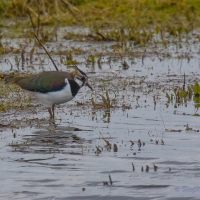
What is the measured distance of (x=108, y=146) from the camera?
24.3 feet

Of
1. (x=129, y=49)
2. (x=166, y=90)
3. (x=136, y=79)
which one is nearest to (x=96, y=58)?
(x=129, y=49)

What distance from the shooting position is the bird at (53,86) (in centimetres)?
872

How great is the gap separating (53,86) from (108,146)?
5.40ft

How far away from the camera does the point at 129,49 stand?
1341 cm

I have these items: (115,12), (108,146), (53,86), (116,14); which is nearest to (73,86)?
(53,86)

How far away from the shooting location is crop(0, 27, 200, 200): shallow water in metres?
6.16

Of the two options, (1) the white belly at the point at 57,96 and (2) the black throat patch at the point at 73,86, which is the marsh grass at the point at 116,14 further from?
(1) the white belly at the point at 57,96

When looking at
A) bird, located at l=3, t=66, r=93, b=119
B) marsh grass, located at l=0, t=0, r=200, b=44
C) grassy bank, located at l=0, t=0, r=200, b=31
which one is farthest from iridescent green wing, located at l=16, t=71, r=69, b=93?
grassy bank, located at l=0, t=0, r=200, b=31

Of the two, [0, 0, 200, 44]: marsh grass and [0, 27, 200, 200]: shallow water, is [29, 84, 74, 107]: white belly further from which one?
[0, 0, 200, 44]: marsh grass

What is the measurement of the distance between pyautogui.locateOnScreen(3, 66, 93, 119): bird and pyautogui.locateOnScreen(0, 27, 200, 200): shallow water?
0.90 ft

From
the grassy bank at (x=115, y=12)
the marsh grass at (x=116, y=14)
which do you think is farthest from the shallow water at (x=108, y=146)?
the grassy bank at (x=115, y=12)

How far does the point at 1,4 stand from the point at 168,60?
16.1ft

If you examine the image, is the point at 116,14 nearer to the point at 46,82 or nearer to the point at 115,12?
the point at 115,12

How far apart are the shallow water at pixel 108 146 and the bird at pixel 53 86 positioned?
0.27 metres
